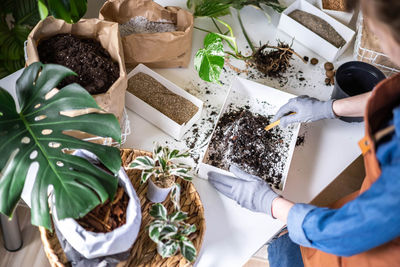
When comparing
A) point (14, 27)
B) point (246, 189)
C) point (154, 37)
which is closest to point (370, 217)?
point (246, 189)

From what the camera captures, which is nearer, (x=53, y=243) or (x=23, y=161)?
(x=23, y=161)

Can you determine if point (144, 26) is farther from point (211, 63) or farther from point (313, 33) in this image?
point (313, 33)

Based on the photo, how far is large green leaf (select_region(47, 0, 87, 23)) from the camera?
1035 mm

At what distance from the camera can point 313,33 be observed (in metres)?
1.51

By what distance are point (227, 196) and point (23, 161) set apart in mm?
592

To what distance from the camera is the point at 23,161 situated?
0.87 meters

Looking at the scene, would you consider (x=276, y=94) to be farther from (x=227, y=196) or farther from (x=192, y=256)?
(x=192, y=256)

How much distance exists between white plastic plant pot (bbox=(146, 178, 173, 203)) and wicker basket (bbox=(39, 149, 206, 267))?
0.09 feet

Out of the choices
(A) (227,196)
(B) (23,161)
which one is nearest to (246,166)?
(A) (227,196)

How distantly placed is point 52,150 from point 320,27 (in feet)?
3.70

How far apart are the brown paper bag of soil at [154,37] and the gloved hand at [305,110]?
1.30ft

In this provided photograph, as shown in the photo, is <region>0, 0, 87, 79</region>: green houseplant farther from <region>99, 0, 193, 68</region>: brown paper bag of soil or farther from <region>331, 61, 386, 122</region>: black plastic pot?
<region>331, 61, 386, 122</region>: black plastic pot

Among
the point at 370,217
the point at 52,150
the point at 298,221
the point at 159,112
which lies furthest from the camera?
the point at 159,112

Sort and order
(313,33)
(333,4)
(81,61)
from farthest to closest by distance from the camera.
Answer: (333,4)
(313,33)
(81,61)
